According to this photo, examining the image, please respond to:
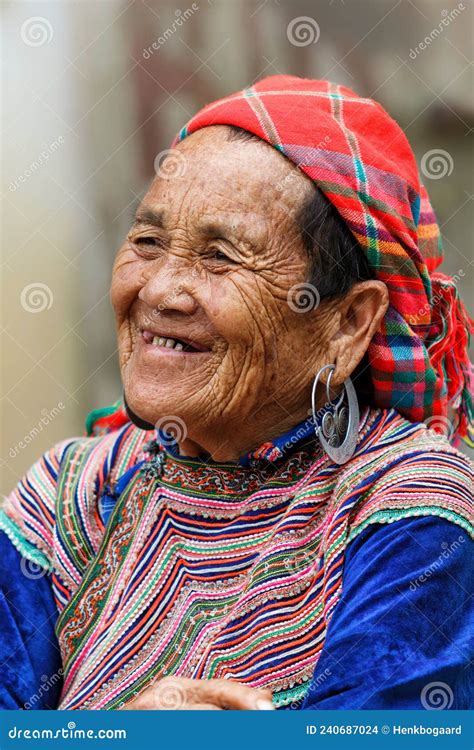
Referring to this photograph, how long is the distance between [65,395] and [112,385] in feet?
0.87

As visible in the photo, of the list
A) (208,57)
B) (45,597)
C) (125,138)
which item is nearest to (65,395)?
(125,138)

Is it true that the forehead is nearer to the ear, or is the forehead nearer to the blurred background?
the ear

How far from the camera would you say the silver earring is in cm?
243

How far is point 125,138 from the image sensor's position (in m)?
5.21

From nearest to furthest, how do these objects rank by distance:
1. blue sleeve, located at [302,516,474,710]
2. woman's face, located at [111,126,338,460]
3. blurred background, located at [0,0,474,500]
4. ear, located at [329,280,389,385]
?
blue sleeve, located at [302,516,474,710] < woman's face, located at [111,126,338,460] < ear, located at [329,280,389,385] < blurred background, located at [0,0,474,500]

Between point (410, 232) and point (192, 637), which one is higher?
point (410, 232)

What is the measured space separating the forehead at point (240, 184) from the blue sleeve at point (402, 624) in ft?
2.71

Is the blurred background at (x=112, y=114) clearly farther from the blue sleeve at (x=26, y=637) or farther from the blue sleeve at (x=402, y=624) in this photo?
the blue sleeve at (x=402, y=624)

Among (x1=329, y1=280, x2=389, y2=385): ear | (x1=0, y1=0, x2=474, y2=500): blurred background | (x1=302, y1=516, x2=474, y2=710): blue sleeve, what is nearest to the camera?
(x1=302, y1=516, x2=474, y2=710): blue sleeve

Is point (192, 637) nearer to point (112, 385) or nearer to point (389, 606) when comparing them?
point (389, 606)

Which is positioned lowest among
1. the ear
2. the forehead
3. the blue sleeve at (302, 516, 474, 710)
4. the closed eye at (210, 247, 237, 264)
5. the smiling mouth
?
the blue sleeve at (302, 516, 474, 710)

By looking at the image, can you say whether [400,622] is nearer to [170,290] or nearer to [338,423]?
[338,423]

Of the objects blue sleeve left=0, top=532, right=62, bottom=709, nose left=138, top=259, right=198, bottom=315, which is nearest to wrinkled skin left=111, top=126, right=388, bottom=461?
nose left=138, top=259, right=198, bottom=315

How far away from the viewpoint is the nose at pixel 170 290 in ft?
7.82
